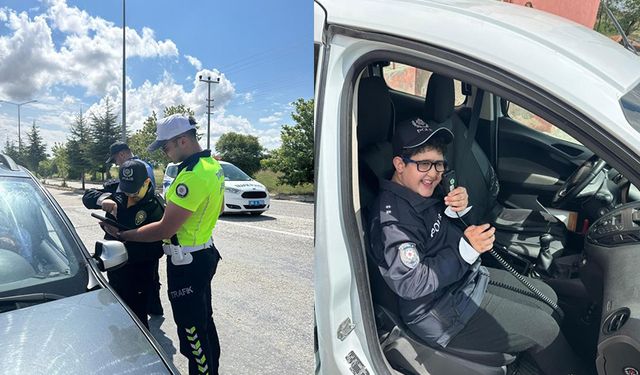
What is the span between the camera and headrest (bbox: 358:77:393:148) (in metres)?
1.42

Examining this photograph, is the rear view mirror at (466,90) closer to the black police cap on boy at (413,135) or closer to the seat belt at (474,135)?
the seat belt at (474,135)

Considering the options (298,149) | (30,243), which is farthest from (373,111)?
(30,243)

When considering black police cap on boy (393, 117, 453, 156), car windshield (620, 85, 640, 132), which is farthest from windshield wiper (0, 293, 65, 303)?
car windshield (620, 85, 640, 132)

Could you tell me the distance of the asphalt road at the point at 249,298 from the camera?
5.68 ft

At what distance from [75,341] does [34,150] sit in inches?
36.7

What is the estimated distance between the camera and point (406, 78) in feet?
5.27

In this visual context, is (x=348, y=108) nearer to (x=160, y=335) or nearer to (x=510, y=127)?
(x=160, y=335)

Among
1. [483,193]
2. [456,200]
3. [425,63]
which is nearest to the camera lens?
[425,63]

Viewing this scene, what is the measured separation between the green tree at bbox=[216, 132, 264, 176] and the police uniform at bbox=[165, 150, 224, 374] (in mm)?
154

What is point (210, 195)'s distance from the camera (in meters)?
A: 1.87

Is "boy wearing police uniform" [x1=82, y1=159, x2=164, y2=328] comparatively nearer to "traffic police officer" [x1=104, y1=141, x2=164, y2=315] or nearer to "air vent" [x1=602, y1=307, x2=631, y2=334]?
"traffic police officer" [x1=104, y1=141, x2=164, y2=315]

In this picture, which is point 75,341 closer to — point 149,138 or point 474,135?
point 149,138

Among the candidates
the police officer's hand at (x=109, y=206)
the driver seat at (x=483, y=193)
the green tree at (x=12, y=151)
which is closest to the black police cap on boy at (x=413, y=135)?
the driver seat at (x=483, y=193)

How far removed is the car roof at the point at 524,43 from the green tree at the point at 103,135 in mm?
983
